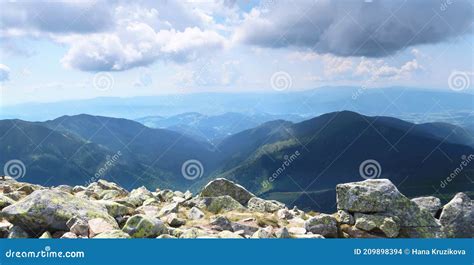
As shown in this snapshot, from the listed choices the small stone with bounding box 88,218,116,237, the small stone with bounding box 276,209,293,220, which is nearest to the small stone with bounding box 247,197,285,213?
the small stone with bounding box 276,209,293,220

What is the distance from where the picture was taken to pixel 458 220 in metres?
29.3

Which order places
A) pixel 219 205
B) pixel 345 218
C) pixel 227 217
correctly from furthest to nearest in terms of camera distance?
pixel 219 205 < pixel 345 218 < pixel 227 217

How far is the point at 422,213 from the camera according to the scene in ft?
89.9

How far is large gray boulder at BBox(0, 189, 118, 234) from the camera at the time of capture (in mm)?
21812

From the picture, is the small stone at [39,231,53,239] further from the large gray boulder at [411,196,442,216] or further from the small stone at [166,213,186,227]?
the large gray boulder at [411,196,442,216]

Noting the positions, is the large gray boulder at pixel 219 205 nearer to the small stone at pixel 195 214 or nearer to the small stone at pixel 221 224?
the small stone at pixel 195 214

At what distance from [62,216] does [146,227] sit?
4.53m

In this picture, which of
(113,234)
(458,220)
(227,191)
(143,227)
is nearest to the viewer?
(113,234)

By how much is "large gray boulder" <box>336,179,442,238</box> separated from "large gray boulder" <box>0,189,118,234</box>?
14.7 m

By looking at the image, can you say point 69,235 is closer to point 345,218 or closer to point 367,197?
point 345,218

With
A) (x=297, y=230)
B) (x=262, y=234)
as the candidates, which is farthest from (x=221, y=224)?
(x=297, y=230)

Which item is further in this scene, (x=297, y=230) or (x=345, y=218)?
(x=345, y=218)

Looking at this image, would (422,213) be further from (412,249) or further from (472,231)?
(412,249)

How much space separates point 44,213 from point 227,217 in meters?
10.5
